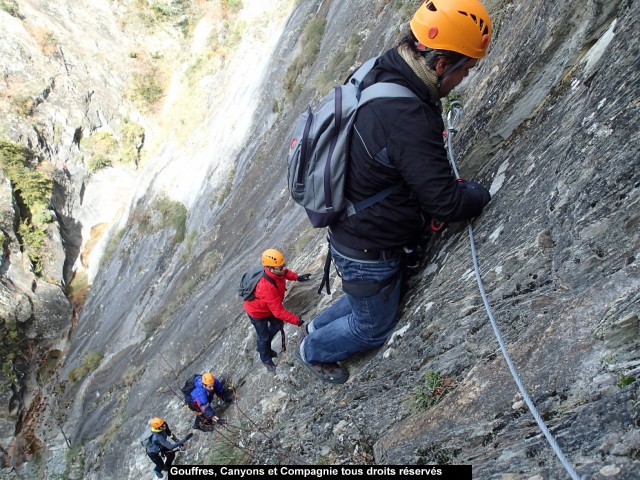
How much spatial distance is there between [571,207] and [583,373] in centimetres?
123

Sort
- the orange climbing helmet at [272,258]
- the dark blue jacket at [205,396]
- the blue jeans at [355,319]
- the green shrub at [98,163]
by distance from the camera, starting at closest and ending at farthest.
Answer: the blue jeans at [355,319] → the orange climbing helmet at [272,258] → the dark blue jacket at [205,396] → the green shrub at [98,163]

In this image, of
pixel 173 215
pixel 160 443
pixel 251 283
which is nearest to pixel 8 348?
pixel 173 215

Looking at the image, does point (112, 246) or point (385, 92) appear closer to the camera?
point (385, 92)

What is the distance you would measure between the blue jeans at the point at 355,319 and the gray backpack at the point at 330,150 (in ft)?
2.15

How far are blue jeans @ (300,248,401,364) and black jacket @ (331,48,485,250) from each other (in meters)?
0.49

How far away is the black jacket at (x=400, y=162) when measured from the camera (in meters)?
3.29

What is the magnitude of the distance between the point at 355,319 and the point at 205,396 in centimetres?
532

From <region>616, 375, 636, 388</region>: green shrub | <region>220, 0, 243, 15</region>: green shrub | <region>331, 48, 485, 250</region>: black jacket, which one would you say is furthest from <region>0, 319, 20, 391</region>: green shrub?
<region>616, 375, 636, 388</region>: green shrub

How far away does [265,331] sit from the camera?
823 centimetres

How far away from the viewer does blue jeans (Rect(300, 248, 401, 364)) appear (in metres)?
4.45

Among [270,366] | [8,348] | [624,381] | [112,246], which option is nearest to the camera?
[624,381]

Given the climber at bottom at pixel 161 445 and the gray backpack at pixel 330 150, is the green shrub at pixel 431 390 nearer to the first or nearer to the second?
the gray backpack at pixel 330 150

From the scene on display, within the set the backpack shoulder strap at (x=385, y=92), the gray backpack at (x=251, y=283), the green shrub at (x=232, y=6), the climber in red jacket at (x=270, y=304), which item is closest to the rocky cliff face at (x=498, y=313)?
the climber in red jacket at (x=270, y=304)

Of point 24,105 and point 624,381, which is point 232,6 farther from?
point 624,381
